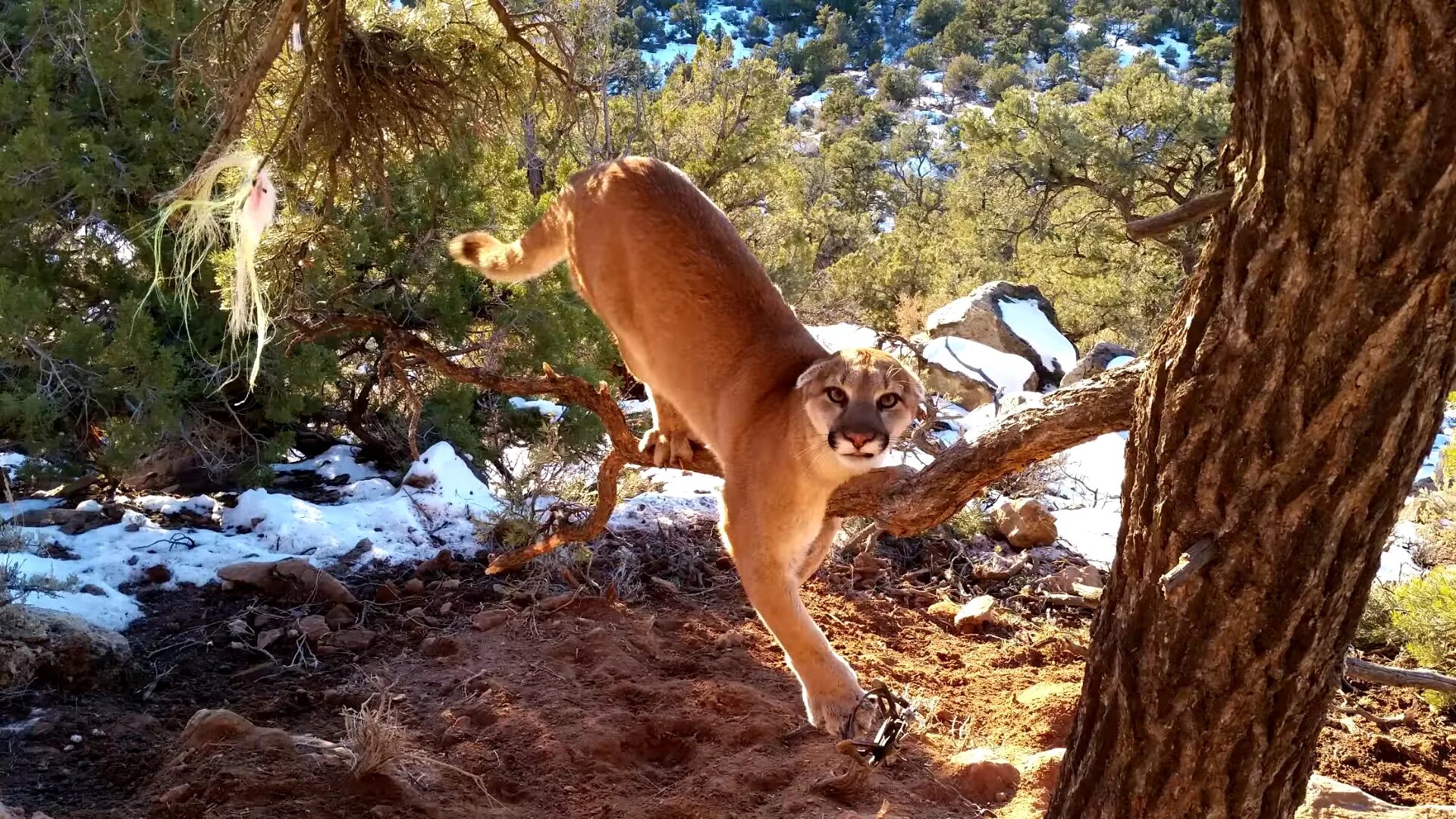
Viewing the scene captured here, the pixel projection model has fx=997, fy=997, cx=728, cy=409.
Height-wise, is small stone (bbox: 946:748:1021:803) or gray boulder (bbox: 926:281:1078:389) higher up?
gray boulder (bbox: 926:281:1078:389)

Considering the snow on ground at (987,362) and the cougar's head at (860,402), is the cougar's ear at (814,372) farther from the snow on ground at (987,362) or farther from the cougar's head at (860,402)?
the snow on ground at (987,362)

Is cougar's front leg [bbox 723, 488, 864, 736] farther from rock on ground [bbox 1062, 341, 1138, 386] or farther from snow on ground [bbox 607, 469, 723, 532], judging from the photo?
rock on ground [bbox 1062, 341, 1138, 386]

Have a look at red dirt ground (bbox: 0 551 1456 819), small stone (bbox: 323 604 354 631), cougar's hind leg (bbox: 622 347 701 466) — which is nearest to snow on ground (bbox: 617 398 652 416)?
red dirt ground (bbox: 0 551 1456 819)

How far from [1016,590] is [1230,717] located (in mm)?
4235

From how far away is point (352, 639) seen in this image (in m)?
4.85

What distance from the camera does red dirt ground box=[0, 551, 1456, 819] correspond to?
11.2ft

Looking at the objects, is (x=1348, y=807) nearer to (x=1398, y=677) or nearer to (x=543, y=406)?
(x=1398, y=677)

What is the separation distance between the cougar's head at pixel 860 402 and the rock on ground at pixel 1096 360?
778cm

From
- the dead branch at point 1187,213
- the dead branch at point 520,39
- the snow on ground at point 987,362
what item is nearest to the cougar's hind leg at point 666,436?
the dead branch at point 520,39

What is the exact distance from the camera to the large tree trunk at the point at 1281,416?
1.64m

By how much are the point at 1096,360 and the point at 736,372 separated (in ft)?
27.3

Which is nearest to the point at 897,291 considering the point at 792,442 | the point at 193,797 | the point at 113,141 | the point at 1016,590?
the point at 1016,590

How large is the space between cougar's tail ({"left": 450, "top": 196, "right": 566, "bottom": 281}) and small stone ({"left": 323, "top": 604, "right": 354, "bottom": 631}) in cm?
188

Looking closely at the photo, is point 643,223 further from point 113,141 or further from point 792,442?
point 113,141
